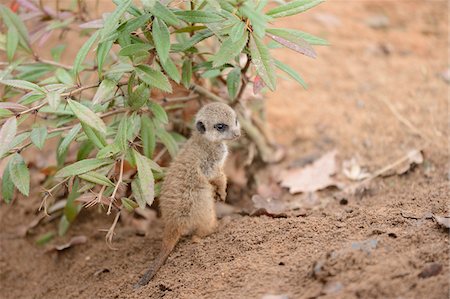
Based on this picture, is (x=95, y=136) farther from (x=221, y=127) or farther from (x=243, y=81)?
(x=243, y=81)

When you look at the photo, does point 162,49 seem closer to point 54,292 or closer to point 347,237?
point 347,237

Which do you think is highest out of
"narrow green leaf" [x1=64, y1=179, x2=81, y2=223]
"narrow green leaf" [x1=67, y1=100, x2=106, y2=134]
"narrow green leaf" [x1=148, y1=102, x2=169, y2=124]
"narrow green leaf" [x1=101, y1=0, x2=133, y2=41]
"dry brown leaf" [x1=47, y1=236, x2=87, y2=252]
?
"narrow green leaf" [x1=101, y1=0, x2=133, y2=41]

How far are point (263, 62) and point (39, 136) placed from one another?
1.29 m

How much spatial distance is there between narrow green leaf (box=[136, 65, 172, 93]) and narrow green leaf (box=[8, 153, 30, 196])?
0.84 meters

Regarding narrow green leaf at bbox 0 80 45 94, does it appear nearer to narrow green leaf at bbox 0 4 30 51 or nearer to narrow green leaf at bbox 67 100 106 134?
narrow green leaf at bbox 67 100 106 134

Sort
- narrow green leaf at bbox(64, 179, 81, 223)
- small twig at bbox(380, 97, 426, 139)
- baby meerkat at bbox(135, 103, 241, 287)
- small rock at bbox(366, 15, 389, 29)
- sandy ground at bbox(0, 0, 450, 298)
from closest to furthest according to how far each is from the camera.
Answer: sandy ground at bbox(0, 0, 450, 298)
baby meerkat at bbox(135, 103, 241, 287)
narrow green leaf at bbox(64, 179, 81, 223)
small twig at bbox(380, 97, 426, 139)
small rock at bbox(366, 15, 389, 29)

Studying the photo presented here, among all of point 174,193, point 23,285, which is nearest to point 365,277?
point 174,193

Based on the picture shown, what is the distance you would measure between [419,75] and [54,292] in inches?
153

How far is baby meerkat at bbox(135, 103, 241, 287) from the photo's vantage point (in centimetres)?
364

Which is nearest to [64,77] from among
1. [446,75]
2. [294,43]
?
[294,43]

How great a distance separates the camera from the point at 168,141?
3955 millimetres

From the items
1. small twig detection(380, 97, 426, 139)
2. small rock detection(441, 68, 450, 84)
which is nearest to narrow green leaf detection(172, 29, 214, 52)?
small twig detection(380, 97, 426, 139)

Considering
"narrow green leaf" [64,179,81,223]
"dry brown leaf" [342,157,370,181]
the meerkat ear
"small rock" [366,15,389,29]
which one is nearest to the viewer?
the meerkat ear

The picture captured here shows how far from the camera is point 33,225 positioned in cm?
459
